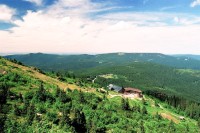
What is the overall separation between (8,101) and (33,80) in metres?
28.6

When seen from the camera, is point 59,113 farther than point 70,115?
Yes

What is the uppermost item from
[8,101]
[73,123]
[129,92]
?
[8,101]

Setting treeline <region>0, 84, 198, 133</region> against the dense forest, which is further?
the dense forest

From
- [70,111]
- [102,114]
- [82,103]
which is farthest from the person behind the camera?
[82,103]

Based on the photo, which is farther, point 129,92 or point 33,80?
point 129,92

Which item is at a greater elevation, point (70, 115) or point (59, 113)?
point (59, 113)

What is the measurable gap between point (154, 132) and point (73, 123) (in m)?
30.2

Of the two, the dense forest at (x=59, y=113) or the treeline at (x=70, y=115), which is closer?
the treeline at (x=70, y=115)

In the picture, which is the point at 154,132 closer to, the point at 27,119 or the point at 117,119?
the point at 117,119

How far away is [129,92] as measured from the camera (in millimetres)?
162250

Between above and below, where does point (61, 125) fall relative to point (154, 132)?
above

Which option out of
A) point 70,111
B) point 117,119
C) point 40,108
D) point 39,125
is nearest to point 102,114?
point 117,119

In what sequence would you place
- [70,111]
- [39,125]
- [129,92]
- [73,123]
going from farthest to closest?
1. [129,92]
2. [70,111]
3. [73,123]
4. [39,125]

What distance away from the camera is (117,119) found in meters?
83.7
